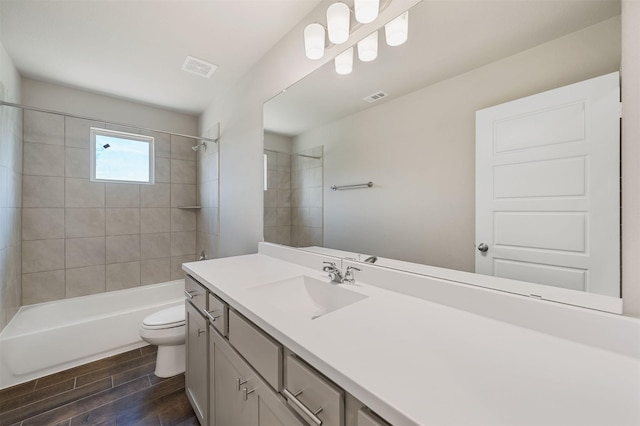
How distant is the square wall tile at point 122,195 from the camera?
2664 mm

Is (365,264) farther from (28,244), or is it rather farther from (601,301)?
(28,244)

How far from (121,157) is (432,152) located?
3.26 metres

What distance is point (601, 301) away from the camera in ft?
2.12

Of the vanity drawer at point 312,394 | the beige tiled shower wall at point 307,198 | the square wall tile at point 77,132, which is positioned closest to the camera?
the vanity drawer at point 312,394

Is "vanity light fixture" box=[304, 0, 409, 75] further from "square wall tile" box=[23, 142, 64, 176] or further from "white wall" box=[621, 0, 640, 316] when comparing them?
"square wall tile" box=[23, 142, 64, 176]

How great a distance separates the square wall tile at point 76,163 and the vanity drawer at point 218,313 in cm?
246

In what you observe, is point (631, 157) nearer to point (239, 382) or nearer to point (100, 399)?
point (239, 382)

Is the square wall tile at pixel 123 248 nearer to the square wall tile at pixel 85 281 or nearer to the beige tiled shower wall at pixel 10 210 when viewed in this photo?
the square wall tile at pixel 85 281

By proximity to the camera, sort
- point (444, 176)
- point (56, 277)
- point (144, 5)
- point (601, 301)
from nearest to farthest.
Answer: point (601, 301) < point (444, 176) < point (144, 5) < point (56, 277)

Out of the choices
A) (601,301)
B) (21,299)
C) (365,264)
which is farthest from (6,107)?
(601,301)

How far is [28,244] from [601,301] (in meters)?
3.77

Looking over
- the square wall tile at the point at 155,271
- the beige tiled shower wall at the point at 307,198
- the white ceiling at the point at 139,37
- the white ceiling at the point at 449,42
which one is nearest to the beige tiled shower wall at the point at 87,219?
the square wall tile at the point at 155,271

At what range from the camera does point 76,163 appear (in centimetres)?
248

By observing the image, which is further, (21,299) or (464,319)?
→ (21,299)
